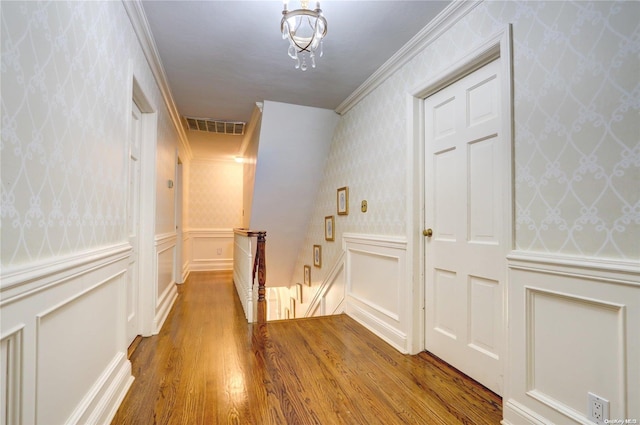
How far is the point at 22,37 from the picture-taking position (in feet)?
3.12

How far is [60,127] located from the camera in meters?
1.17

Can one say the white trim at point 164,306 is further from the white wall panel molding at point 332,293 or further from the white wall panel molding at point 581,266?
the white wall panel molding at point 581,266

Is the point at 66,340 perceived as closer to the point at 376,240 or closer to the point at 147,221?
the point at 147,221

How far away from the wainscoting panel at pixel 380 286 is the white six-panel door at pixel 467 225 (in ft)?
0.63

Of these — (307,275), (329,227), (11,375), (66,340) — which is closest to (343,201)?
(329,227)

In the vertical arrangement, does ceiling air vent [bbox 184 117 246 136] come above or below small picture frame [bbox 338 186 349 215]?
above

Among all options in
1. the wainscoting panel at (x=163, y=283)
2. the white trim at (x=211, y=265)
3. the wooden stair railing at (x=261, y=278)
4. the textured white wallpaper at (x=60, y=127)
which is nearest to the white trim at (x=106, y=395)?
the textured white wallpaper at (x=60, y=127)

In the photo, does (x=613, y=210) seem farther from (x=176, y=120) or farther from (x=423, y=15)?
(x=176, y=120)

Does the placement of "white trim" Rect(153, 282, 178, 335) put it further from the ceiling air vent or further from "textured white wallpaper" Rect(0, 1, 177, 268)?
the ceiling air vent

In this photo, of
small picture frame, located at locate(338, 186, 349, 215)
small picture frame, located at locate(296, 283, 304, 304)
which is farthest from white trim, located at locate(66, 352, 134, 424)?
small picture frame, located at locate(296, 283, 304, 304)

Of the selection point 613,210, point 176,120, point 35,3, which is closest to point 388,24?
point 613,210

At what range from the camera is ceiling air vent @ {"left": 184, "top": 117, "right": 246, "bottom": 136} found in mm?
4215

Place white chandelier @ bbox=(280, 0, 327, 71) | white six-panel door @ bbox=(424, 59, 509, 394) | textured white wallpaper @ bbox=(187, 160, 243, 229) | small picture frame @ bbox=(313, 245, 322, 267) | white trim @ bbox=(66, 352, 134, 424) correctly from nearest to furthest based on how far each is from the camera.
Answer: white trim @ bbox=(66, 352, 134, 424)
white chandelier @ bbox=(280, 0, 327, 71)
white six-panel door @ bbox=(424, 59, 509, 394)
small picture frame @ bbox=(313, 245, 322, 267)
textured white wallpaper @ bbox=(187, 160, 243, 229)

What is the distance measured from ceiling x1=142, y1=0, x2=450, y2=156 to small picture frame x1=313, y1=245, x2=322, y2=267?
6.56ft
